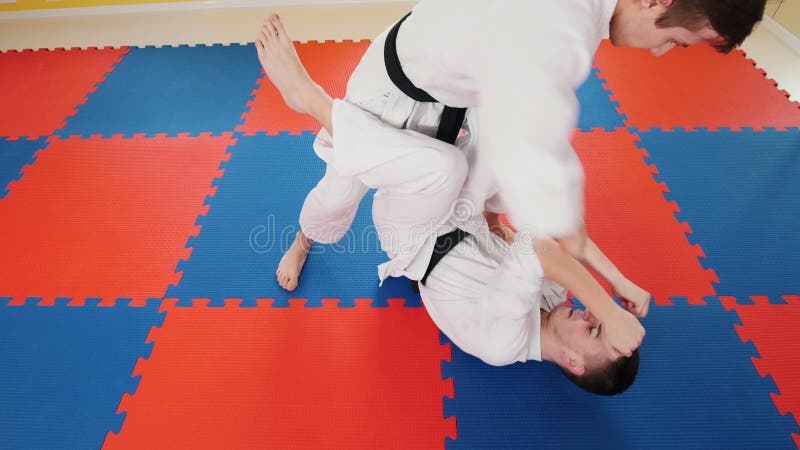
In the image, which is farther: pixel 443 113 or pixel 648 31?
pixel 443 113

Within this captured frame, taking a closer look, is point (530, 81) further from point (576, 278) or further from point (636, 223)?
point (636, 223)

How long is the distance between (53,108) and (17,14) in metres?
2.07

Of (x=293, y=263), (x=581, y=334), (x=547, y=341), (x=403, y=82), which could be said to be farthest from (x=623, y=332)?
(x=293, y=263)

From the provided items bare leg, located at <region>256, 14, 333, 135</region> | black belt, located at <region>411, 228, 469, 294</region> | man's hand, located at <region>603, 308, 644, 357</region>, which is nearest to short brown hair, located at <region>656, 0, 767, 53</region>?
man's hand, located at <region>603, 308, 644, 357</region>

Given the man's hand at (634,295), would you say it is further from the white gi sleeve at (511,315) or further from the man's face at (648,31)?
the man's face at (648,31)

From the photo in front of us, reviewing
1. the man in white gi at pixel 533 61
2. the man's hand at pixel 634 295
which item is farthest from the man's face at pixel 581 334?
the man in white gi at pixel 533 61

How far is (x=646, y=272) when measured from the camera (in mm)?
2252

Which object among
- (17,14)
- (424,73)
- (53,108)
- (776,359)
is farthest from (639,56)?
(17,14)

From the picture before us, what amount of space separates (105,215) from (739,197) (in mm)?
3419

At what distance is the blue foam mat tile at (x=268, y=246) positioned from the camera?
221cm

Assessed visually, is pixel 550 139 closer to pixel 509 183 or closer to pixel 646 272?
pixel 509 183

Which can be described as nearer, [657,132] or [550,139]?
[550,139]

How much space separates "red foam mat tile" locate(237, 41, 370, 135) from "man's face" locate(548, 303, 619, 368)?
6.34 ft

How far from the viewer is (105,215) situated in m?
2.57
